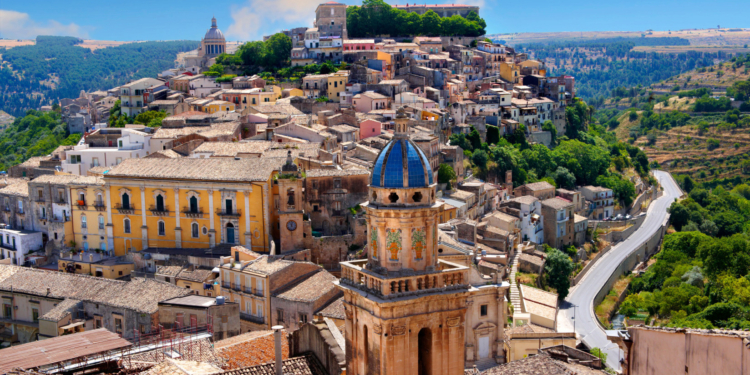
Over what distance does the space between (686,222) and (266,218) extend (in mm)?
53354

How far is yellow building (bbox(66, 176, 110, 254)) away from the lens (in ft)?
156

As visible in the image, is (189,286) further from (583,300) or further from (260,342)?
(583,300)

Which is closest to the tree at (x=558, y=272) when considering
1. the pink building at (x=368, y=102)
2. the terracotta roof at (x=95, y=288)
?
the pink building at (x=368, y=102)

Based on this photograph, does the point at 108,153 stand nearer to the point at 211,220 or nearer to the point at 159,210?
the point at 159,210

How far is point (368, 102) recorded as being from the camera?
71.2m

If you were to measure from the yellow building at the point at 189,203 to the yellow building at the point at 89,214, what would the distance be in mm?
457

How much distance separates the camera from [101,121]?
85062 millimetres

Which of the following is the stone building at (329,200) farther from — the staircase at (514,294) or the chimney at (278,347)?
the chimney at (278,347)

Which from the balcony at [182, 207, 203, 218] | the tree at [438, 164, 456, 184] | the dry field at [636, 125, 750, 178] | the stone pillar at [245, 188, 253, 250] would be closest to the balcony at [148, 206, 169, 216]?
the balcony at [182, 207, 203, 218]

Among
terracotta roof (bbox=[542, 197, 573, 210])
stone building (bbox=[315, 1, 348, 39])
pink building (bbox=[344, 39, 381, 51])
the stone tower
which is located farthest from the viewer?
stone building (bbox=[315, 1, 348, 39])

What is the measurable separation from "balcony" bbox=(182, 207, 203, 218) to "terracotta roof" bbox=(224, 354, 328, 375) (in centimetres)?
2438

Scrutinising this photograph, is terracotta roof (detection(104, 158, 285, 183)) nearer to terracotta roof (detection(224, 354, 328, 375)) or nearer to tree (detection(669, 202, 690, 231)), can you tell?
terracotta roof (detection(224, 354, 328, 375))

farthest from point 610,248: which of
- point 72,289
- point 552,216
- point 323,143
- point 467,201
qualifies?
point 72,289

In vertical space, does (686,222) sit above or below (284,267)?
below
